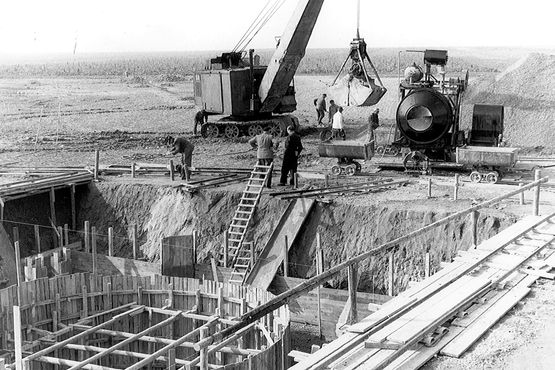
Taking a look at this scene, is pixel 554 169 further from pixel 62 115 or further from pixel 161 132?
pixel 62 115

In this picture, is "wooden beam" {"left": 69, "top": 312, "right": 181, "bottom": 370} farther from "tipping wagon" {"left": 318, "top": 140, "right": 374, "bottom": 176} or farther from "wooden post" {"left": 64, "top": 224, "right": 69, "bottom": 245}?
"tipping wagon" {"left": 318, "top": 140, "right": 374, "bottom": 176}

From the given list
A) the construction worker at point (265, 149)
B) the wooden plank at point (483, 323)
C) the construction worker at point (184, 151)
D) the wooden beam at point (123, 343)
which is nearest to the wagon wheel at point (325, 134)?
the construction worker at point (265, 149)

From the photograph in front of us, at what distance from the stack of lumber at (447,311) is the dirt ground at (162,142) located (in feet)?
0.66

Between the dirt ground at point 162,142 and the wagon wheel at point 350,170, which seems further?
the wagon wheel at point 350,170

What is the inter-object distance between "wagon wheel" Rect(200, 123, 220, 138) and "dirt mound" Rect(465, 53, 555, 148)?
11.7m

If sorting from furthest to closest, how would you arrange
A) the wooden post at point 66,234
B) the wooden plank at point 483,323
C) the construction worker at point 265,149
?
1. the wooden post at point 66,234
2. the construction worker at point 265,149
3. the wooden plank at point 483,323

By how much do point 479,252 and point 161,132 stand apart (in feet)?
84.6

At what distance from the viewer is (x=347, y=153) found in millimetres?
20672

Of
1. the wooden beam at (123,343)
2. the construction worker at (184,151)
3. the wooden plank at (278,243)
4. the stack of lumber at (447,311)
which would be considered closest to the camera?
the stack of lumber at (447,311)

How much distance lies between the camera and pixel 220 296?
14.2m

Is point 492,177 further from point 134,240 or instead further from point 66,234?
point 66,234

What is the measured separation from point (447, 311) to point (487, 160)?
12.1 metres

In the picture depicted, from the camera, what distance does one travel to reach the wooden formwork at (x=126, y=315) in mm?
13422

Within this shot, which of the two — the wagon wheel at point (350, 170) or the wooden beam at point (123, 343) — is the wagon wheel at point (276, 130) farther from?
the wooden beam at point (123, 343)
